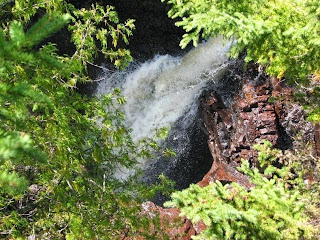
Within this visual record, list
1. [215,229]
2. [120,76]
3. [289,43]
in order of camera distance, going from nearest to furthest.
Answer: [215,229], [289,43], [120,76]

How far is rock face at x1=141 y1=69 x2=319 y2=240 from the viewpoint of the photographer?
8406 millimetres

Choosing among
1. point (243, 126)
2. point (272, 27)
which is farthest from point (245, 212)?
point (243, 126)

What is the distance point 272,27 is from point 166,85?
8459mm

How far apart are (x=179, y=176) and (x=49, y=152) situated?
7.63 m

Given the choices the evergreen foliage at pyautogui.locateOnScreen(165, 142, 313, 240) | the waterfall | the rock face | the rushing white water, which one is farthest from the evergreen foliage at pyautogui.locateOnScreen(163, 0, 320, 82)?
the rushing white water

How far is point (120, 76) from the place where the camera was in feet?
41.9

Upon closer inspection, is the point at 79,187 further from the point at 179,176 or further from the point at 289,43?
the point at 179,176

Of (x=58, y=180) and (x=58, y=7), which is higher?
(x=58, y=7)

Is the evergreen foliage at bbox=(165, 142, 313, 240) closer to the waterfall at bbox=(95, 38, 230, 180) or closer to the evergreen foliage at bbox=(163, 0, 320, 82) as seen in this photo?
the evergreen foliage at bbox=(163, 0, 320, 82)

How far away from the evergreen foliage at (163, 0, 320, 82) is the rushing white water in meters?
6.55

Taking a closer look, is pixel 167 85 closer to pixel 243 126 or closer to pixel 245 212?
pixel 243 126

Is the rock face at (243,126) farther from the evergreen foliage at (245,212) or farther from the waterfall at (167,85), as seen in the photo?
the evergreen foliage at (245,212)

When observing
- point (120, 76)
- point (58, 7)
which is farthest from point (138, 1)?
point (58, 7)

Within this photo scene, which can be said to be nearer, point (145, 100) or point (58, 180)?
point (58, 180)
